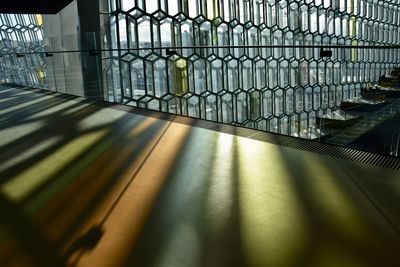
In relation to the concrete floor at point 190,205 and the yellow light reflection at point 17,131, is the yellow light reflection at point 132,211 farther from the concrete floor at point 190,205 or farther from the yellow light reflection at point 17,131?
the yellow light reflection at point 17,131

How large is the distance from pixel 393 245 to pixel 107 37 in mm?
7493

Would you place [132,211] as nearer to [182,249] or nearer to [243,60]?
[182,249]

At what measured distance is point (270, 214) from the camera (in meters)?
1.47

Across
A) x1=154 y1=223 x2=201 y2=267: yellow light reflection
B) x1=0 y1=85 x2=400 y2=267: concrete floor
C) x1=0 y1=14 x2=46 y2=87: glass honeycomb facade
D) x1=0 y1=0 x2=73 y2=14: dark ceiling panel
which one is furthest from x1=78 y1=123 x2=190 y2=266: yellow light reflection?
x1=0 y1=14 x2=46 y2=87: glass honeycomb facade

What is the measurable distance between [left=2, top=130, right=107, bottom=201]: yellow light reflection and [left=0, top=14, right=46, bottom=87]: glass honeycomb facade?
13.9 feet

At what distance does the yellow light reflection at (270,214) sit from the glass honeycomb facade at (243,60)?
424 cm

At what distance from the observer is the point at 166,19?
909cm

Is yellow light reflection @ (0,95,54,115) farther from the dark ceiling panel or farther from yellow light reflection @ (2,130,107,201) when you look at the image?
yellow light reflection @ (2,130,107,201)

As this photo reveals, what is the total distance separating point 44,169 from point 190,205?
38.6 inches

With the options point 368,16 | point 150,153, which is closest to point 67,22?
point 150,153

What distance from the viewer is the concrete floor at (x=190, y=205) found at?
1.22 metres

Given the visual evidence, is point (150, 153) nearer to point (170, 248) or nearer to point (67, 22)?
point (170, 248)

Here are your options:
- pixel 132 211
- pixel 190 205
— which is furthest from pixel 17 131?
pixel 190 205

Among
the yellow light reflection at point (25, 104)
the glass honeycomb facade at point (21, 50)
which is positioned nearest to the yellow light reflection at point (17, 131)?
the yellow light reflection at point (25, 104)
